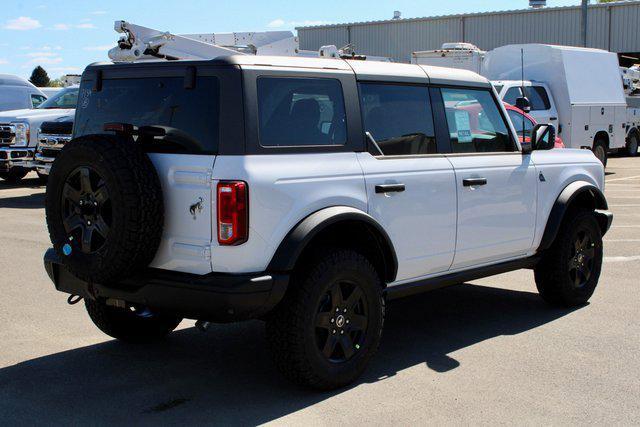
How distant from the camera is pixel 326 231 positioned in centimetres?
497

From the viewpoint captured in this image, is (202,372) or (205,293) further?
(202,372)

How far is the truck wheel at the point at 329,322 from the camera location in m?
4.77

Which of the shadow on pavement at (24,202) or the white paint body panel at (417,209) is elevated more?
the white paint body panel at (417,209)

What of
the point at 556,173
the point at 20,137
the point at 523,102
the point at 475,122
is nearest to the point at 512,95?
the point at 523,102

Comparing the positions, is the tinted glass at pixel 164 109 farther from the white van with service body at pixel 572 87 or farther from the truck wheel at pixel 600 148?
the truck wheel at pixel 600 148

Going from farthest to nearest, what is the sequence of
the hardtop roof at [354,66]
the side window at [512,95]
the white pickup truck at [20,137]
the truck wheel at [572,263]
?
the side window at [512,95] → the white pickup truck at [20,137] → the truck wheel at [572,263] → the hardtop roof at [354,66]

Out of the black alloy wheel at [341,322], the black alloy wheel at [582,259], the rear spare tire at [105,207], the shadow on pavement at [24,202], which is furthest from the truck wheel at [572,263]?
the shadow on pavement at [24,202]

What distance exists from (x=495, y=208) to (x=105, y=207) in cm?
284

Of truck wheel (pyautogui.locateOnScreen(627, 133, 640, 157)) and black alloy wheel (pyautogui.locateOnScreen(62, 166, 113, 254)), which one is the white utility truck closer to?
truck wheel (pyautogui.locateOnScreen(627, 133, 640, 157))

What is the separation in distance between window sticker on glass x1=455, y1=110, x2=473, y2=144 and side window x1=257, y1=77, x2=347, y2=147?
1222 mm

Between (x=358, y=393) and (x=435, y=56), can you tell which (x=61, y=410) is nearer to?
(x=358, y=393)

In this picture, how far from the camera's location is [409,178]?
5461 mm

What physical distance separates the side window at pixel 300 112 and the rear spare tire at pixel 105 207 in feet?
2.33

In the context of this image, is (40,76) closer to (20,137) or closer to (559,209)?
(20,137)
